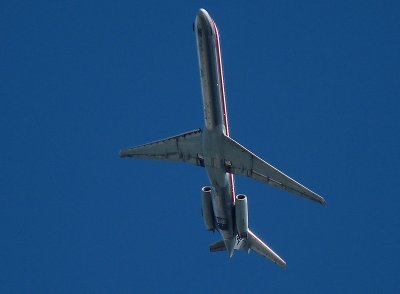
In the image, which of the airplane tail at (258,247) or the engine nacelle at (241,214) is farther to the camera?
the airplane tail at (258,247)

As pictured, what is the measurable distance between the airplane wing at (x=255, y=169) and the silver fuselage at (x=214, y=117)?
28.9 inches

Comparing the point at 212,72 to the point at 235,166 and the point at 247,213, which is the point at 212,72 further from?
the point at 247,213

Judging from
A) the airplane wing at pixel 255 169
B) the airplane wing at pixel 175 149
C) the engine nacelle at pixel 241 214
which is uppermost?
the airplane wing at pixel 175 149

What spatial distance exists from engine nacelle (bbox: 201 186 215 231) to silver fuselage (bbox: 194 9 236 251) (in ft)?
2.84

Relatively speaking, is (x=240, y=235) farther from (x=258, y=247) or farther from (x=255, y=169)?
(x=255, y=169)

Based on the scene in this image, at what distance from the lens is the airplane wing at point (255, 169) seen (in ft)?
232

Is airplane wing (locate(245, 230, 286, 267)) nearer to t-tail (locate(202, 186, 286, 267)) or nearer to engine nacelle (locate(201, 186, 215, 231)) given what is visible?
t-tail (locate(202, 186, 286, 267))

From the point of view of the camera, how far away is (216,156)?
71250 millimetres

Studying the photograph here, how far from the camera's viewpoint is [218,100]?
227 feet

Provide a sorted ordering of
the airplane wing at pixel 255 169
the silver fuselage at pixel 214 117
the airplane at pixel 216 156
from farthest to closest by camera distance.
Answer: the airplane wing at pixel 255 169 < the airplane at pixel 216 156 < the silver fuselage at pixel 214 117

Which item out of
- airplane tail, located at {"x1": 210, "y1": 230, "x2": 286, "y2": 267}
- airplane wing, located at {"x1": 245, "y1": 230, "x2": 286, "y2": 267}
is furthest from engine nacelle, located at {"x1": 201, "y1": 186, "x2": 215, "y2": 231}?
airplane wing, located at {"x1": 245, "y1": 230, "x2": 286, "y2": 267}

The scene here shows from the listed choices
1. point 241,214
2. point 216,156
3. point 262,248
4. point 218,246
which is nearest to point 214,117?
point 216,156

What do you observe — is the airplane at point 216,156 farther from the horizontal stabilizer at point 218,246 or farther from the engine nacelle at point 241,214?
the horizontal stabilizer at point 218,246

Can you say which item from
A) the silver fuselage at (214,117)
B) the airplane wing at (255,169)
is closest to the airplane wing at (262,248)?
the silver fuselage at (214,117)
